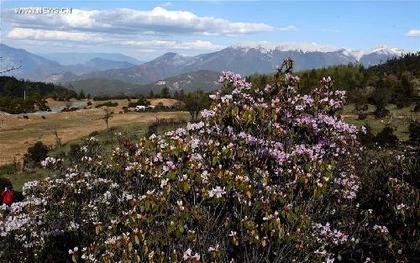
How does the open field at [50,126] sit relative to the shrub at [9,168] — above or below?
below

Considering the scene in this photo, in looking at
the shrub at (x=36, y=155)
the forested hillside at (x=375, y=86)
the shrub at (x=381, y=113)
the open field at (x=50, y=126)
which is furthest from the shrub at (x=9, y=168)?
the shrub at (x=381, y=113)

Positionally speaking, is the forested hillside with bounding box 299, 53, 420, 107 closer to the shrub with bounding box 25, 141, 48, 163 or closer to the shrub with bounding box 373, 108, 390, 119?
the shrub with bounding box 373, 108, 390, 119

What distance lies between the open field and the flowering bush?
50520mm

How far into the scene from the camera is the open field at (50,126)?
71188 millimetres

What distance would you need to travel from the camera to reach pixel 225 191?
8.16 meters

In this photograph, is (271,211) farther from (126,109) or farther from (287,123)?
(126,109)

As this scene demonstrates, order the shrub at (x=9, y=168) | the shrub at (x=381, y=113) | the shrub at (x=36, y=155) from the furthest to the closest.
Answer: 1. the shrub at (x=381, y=113)
2. the shrub at (x=36, y=155)
3. the shrub at (x=9, y=168)

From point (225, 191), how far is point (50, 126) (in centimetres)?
8582

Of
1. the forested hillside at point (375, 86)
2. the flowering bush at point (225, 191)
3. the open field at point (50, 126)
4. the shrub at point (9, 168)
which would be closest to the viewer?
the flowering bush at point (225, 191)

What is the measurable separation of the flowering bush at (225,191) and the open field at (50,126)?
50.5 metres

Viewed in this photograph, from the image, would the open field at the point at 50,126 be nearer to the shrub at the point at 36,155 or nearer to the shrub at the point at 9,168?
the shrub at the point at 9,168

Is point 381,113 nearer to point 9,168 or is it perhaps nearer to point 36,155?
point 36,155

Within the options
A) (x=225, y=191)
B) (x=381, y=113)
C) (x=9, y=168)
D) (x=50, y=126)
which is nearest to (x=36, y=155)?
(x=9, y=168)

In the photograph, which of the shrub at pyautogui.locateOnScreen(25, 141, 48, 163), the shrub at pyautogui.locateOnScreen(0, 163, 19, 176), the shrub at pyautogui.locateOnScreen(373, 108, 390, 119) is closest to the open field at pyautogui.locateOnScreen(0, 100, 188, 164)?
the shrub at pyautogui.locateOnScreen(0, 163, 19, 176)
